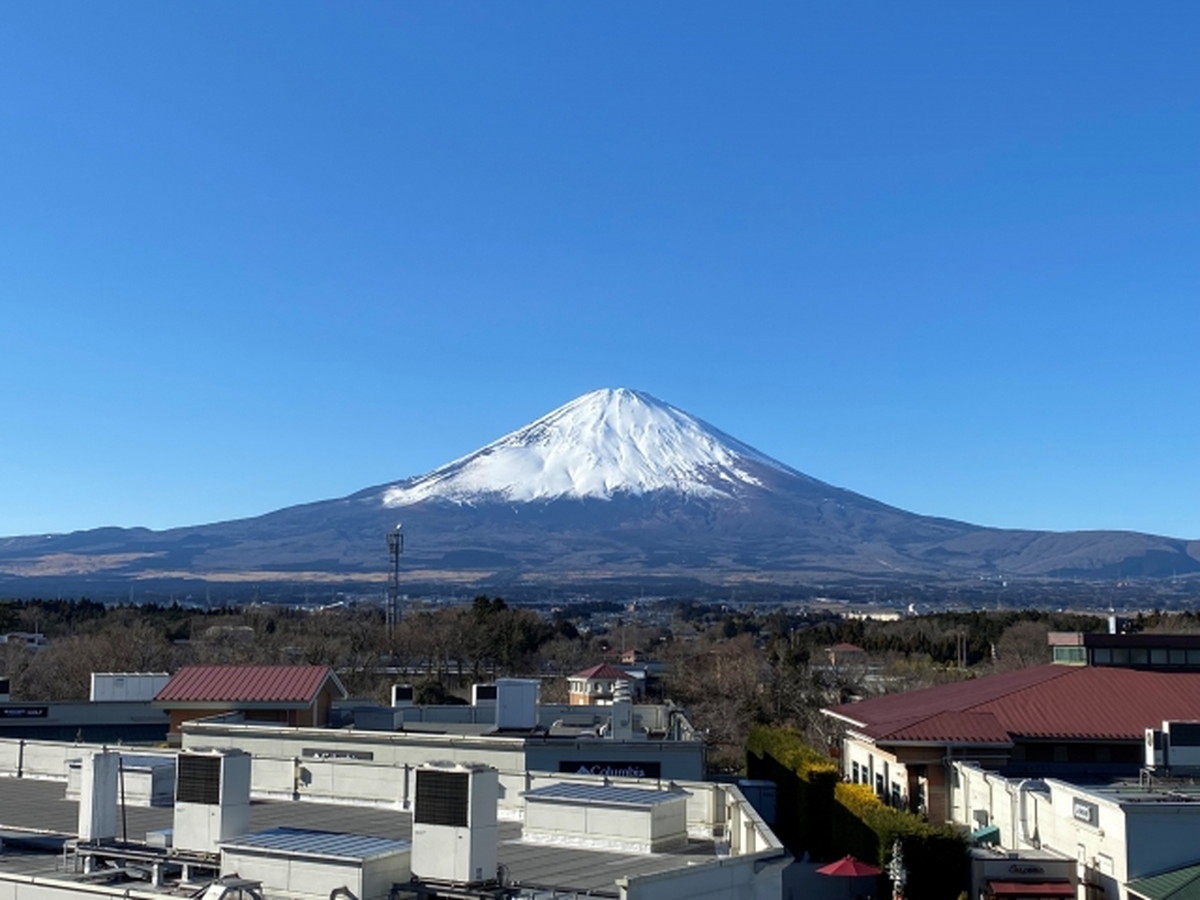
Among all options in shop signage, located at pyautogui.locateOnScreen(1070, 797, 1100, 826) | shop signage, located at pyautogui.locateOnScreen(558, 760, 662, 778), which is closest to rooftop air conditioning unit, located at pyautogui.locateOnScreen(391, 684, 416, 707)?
shop signage, located at pyautogui.locateOnScreen(558, 760, 662, 778)

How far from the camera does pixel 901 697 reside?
39.6 meters

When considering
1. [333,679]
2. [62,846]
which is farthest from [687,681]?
[62,846]

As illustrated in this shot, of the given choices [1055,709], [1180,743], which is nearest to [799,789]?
[1055,709]

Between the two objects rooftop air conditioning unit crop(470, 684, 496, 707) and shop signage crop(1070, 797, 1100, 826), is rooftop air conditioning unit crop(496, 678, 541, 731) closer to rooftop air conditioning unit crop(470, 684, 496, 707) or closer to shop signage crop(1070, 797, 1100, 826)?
rooftop air conditioning unit crop(470, 684, 496, 707)

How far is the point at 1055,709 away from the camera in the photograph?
31.6 metres

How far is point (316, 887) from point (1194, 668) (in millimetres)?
28166

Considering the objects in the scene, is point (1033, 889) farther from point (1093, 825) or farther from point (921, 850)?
point (921, 850)

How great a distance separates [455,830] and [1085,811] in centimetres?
1320

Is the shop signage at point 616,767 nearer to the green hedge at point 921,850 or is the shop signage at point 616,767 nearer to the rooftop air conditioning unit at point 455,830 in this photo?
the green hedge at point 921,850

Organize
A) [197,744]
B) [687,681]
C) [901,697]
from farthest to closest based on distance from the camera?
[687,681]
[901,697]
[197,744]

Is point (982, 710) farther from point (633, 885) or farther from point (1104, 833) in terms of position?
point (633, 885)

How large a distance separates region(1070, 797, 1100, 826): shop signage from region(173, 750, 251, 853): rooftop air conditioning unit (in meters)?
13.7

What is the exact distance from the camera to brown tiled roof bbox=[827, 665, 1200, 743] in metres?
30.2

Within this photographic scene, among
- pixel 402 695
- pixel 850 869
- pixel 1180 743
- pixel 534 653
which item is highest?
pixel 1180 743
